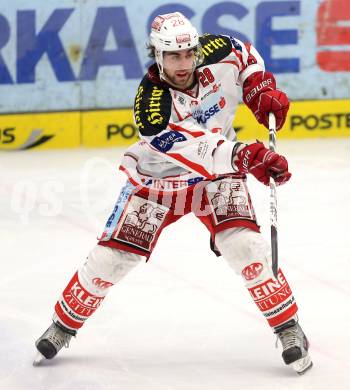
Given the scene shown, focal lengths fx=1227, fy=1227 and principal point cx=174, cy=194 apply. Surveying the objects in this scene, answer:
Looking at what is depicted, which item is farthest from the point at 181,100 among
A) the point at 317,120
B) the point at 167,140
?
the point at 317,120

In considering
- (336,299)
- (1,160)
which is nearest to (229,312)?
(336,299)

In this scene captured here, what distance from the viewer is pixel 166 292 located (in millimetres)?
5699

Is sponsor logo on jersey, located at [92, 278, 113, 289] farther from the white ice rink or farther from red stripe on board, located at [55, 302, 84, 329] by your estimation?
the white ice rink

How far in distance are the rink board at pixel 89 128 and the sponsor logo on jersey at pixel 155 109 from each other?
12.7 ft

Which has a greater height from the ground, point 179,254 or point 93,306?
point 93,306

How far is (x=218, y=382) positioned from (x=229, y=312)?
2.76ft

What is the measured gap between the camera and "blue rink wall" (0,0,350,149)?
8.20 m

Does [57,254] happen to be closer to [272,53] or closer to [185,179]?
[185,179]

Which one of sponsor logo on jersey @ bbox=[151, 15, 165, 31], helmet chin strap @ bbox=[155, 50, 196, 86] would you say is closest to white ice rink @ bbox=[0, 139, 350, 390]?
helmet chin strap @ bbox=[155, 50, 196, 86]

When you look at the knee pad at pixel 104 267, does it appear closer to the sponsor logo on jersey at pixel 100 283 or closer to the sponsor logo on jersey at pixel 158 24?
the sponsor logo on jersey at pixel 100 283

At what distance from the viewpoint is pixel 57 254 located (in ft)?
20.7

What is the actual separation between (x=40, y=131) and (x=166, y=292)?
289 cm

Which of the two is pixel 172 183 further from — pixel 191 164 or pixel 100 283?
pixel 100 283

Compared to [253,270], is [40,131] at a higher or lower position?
lower
